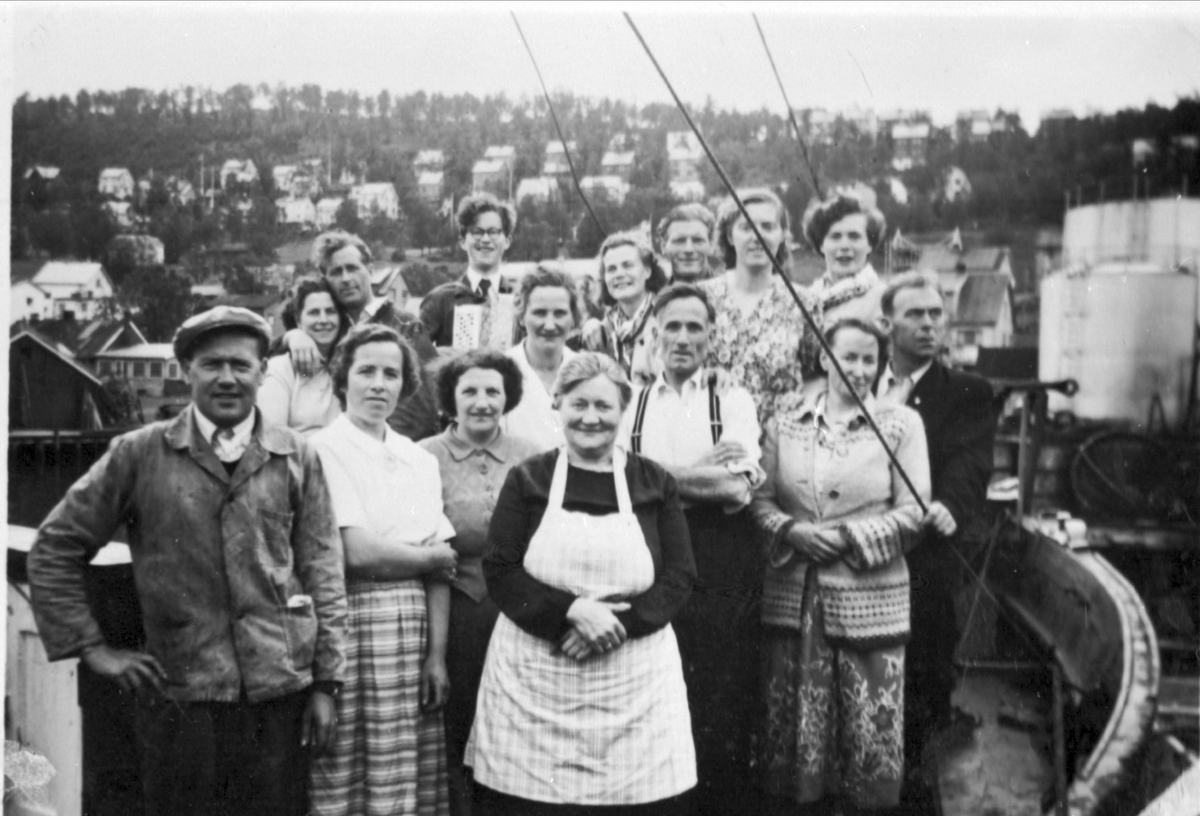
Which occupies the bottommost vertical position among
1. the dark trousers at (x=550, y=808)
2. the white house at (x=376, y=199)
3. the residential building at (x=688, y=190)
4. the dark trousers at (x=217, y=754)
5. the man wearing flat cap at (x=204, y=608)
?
the dark trousers at (x=550, y=808)

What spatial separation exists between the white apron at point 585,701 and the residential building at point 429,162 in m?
1.14

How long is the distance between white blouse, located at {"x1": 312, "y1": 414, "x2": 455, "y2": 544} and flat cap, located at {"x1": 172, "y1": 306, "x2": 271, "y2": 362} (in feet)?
1.16

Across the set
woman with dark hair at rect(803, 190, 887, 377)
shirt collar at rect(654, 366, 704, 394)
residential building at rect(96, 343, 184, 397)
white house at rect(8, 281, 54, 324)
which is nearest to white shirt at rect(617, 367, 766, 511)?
shirt collar at rect(654, 366, 704, 394)

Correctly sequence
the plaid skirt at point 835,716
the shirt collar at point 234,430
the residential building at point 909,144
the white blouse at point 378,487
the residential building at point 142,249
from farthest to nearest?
the residential building at point 909,144, the residential building at point 142,249, the plaid skirt at point 835,716, the white blouse at point 378,487, the shirt collar at point 234,430

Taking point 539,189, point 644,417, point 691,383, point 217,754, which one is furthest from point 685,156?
point 217,754

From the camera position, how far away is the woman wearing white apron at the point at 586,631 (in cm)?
307

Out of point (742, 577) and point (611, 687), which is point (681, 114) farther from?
point (611, 687)

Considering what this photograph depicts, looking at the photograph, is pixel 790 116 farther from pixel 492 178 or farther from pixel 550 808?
pixel 550 808

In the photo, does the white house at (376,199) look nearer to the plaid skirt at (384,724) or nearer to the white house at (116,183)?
the white house at (116,183)

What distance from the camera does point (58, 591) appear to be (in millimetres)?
3115

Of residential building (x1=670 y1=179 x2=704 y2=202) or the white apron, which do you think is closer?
the white apron

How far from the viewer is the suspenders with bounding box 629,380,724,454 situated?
3.51 metres

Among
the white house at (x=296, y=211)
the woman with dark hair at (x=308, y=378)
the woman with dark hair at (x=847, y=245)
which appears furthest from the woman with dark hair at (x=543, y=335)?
the woman with dark hair at (x=847, y=245)

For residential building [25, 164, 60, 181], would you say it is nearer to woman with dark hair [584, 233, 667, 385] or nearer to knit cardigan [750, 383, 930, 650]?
woman with dark hair [584, 233, 667, 385]
